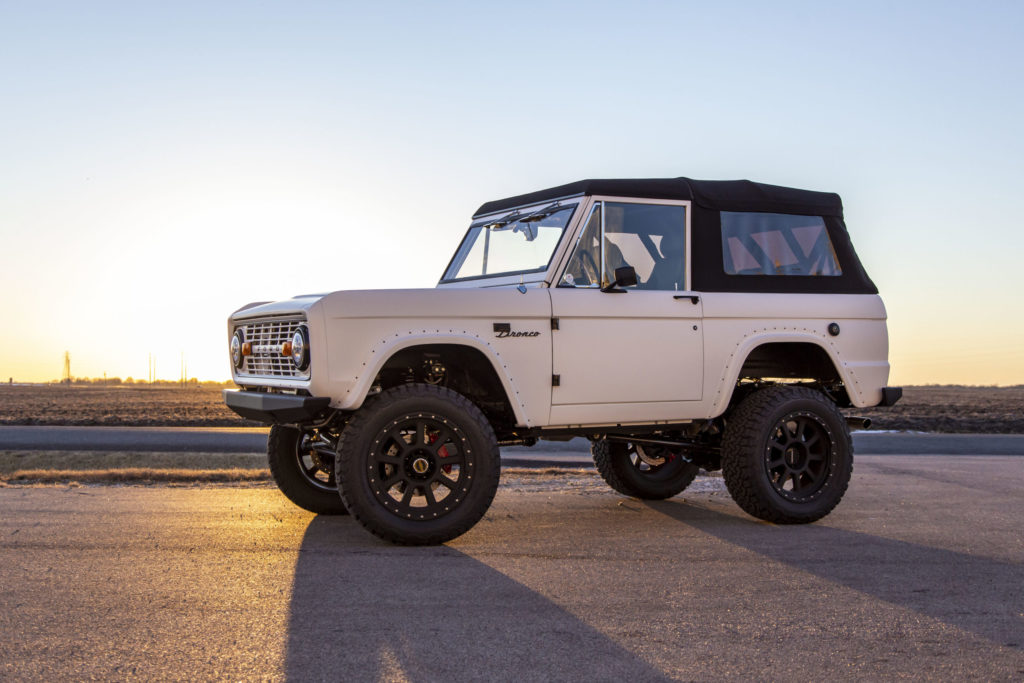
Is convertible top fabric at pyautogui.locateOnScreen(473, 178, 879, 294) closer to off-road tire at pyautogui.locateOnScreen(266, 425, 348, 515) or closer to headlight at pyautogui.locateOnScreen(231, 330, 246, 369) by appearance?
headlight at pyautogui.locateOnScreen(231, 330, 246, 369)

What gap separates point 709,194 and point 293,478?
383 centimetres

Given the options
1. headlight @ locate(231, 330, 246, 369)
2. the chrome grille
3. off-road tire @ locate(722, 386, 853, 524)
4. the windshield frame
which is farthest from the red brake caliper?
off-road tire @ locate(722, 386, 853, 524)

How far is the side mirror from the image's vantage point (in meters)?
6.19

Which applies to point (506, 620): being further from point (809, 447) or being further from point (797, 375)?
point (797, 375)

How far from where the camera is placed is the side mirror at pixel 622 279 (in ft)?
20.3

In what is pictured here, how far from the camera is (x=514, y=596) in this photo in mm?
4441

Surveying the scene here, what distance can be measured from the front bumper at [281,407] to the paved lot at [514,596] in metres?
0.77

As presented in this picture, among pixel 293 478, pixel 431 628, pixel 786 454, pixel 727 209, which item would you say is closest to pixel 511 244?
pixel 727 209

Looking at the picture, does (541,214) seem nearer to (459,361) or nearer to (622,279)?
(622,279)

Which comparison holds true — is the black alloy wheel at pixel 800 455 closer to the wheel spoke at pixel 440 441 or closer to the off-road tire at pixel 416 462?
the off-road tire at pixel 416 462

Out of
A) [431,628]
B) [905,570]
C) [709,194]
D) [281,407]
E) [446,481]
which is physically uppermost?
[709,194]

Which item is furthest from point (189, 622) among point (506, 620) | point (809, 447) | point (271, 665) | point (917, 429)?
point (917, 429)

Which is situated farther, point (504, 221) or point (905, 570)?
point (504, 221)

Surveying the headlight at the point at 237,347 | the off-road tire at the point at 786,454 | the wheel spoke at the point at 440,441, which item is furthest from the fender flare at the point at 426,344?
the off-road tire at the point at 786,454
